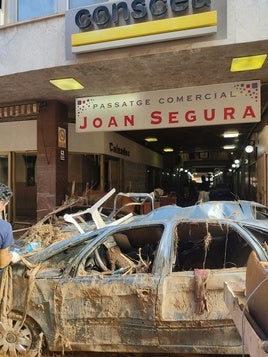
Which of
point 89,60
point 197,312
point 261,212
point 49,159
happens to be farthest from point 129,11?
point 197,312

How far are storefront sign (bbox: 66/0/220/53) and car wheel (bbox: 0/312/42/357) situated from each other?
460cm

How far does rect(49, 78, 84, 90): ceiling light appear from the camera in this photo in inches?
292

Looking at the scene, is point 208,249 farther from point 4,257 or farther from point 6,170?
point 6,170

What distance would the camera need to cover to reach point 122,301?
3266 millimetres

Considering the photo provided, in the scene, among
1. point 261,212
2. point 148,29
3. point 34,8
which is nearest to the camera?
point 261,212

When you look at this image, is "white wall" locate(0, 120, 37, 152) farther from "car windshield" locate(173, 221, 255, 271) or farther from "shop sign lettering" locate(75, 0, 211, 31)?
"car windshield" locate(173, 221, 255, 271)

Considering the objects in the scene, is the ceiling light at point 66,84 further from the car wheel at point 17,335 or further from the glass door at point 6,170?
the car wheel at point 17,335

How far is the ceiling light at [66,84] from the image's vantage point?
741 cm

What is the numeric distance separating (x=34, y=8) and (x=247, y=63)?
4645mm

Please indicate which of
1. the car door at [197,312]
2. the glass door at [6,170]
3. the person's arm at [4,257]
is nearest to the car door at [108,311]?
the car door at [197,312]

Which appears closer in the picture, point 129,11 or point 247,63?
point 129,11

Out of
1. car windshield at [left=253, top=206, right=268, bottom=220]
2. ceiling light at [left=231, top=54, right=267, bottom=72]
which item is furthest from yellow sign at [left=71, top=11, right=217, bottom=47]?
car windshield at [left=253, top=206, right=268, bottom=220]

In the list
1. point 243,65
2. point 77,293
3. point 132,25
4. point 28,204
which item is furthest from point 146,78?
point 28,204

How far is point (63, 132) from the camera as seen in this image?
376 inches
